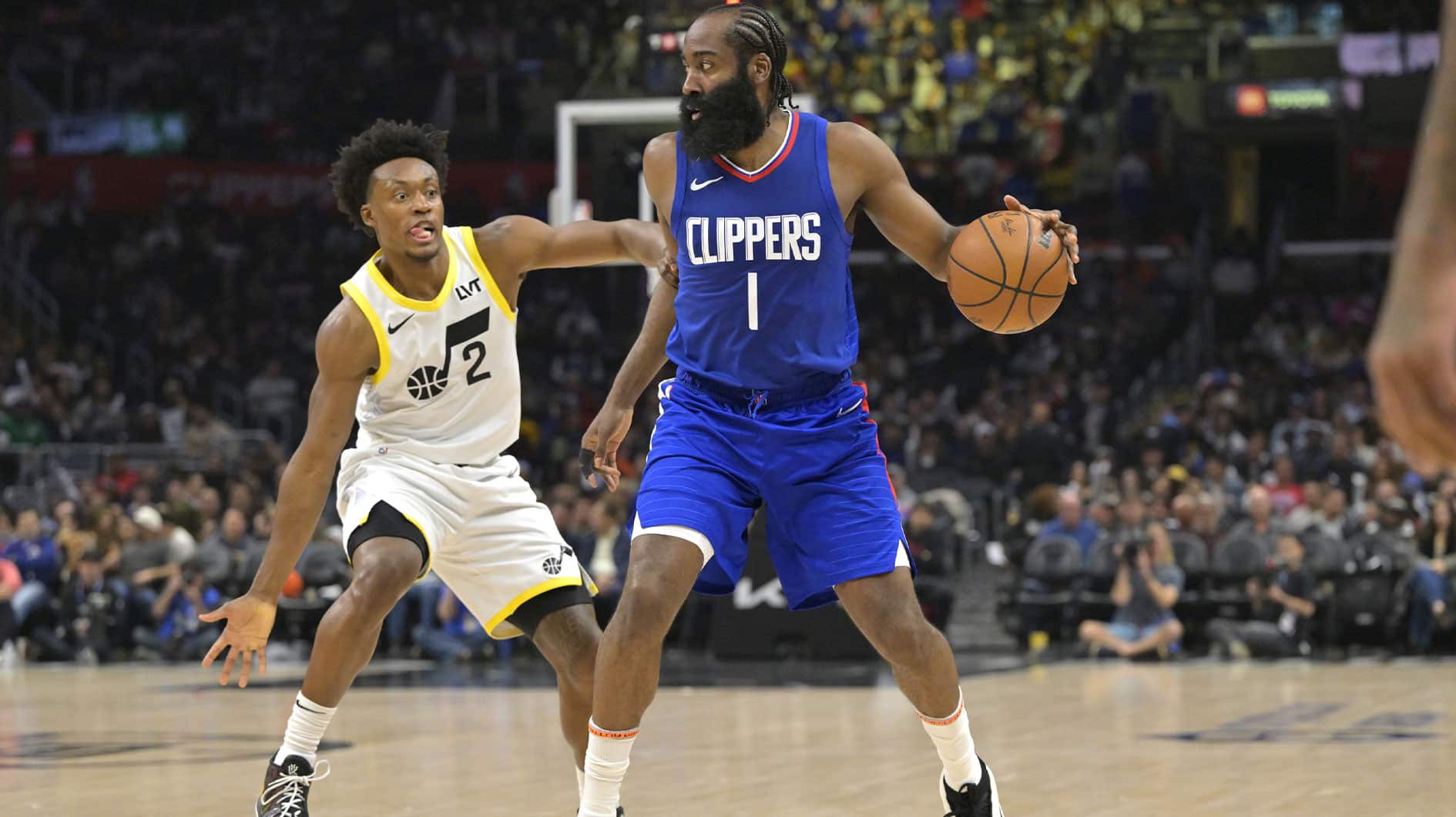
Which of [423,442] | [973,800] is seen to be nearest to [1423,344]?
[973,800]

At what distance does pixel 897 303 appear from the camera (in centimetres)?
2145

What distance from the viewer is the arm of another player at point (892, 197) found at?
15.3 feet

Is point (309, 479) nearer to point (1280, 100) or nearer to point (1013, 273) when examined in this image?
point (1013, 273)

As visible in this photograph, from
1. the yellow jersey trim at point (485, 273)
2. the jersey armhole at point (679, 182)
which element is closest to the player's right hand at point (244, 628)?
the yellow jersey trim at point (485, 273)

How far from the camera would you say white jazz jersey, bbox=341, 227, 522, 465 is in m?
5.37

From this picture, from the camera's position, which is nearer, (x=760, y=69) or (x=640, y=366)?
(x=760, y=69)

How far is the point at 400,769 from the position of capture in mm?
7230

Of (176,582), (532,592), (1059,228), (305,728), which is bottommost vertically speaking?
(176,582)

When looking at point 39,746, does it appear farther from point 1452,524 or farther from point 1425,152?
point 1452,524

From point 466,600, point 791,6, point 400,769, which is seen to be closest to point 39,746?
point 400,769

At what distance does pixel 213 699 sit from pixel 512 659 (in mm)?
3457

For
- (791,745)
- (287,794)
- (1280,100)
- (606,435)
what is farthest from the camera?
(1280,100)

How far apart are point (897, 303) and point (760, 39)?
55.4 ft

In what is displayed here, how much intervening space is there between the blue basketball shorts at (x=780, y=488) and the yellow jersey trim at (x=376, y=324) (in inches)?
41.0
